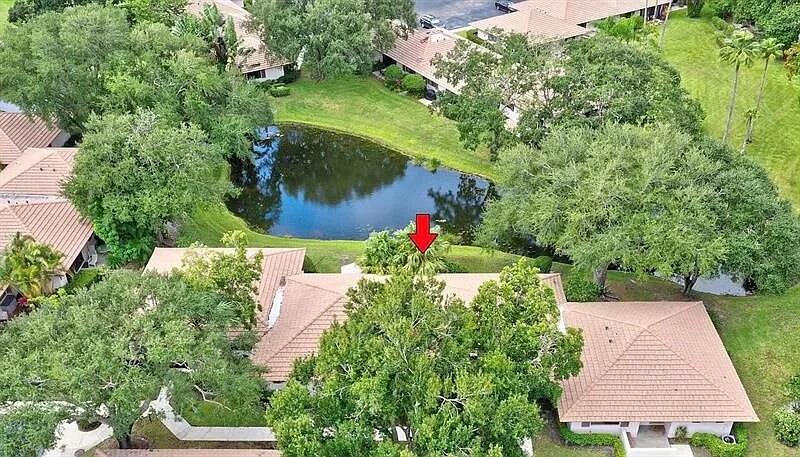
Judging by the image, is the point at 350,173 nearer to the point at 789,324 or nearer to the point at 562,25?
the point at 562,25

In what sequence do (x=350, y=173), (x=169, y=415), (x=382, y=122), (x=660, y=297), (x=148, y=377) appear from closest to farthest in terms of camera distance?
(x=148, y=377), (x=169, y=415), (x=660, y=297), (x=350, y=173), (x=382, y=122)

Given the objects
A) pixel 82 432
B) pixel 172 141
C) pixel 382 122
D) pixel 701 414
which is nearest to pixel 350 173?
pixel 382 122

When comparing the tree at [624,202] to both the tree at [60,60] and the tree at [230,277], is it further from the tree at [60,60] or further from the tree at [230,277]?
the tree at [60,60]

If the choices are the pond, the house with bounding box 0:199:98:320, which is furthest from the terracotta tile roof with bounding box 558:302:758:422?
the house with bounding box 0:199:98:320

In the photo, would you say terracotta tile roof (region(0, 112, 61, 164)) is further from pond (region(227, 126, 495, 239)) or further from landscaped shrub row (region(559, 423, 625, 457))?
landscaped shrub row (region(559, 423, 625, 457))

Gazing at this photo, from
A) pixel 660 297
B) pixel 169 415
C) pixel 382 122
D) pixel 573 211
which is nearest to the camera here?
pixel 169 415

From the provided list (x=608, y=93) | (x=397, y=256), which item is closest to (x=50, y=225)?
(x=397, y=256)

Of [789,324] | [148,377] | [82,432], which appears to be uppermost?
[148,377]

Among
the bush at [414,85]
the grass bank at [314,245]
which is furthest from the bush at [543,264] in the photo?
the bush at [414,85]
